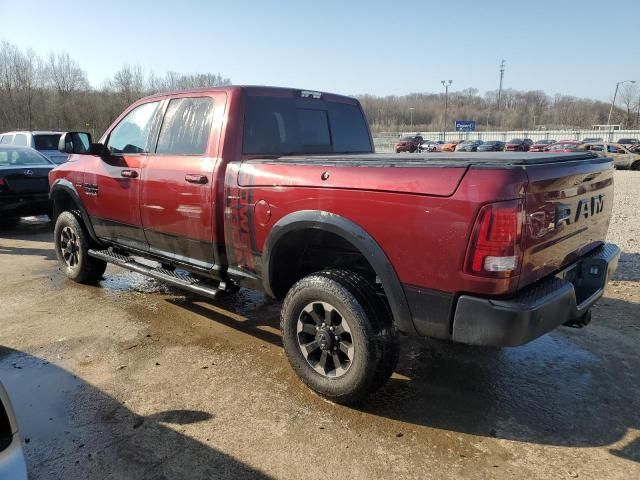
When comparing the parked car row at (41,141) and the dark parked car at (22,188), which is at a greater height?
the parked car row at (41,141)

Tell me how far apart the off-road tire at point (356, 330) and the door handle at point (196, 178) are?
3.89 ft

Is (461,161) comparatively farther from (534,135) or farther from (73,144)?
(534,135)

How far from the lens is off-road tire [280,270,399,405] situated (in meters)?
2.87

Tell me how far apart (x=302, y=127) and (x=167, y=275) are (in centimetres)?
178

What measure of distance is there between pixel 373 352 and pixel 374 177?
1025 millimetres

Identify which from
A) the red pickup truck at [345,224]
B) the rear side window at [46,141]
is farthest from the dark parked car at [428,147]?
the red pickup truck at [345,224]

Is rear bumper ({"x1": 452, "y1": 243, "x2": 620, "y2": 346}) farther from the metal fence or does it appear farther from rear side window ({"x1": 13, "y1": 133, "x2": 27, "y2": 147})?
the metal fence

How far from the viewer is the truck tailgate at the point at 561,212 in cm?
242

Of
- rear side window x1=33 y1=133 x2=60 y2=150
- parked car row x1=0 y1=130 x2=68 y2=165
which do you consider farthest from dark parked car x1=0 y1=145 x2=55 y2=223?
rear side window x1=33 y1=133 x2=60 y2=150

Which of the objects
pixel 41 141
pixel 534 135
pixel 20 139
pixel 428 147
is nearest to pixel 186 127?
pixel 41 141

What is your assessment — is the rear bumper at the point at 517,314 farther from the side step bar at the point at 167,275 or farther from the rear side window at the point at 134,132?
the rear side window at the point at 134,132

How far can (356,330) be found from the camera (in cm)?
289

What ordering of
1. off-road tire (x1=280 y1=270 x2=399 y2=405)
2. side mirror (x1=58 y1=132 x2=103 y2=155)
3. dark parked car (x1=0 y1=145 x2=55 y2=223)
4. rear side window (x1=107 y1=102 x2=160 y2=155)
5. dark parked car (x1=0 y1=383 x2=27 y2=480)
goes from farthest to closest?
dark parked car (x1=0 y1=145 x2=55 y2=223)
side mirror (x1=58 y1=132 x2=103 y2=155)
rear side window (x1=107 y1=102 x2=160 y2=155)
off-road tire (x1=280 y1=270 x2=399 y2=405)
dark parked car (x1=0 y1=383 x2=27 y2=480)

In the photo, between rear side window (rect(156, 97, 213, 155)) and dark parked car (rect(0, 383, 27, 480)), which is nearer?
dark parked car (rect(0, 383, 27, 480))
